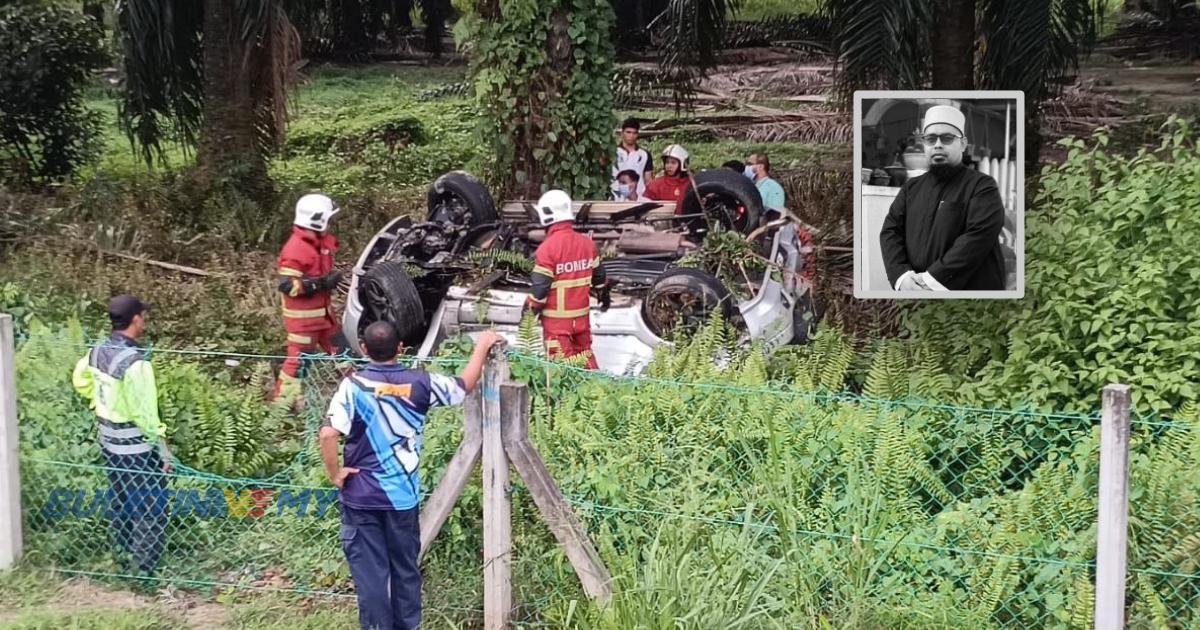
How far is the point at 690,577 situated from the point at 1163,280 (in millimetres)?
2599

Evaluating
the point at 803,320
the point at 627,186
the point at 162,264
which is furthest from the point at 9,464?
the point at 627,186

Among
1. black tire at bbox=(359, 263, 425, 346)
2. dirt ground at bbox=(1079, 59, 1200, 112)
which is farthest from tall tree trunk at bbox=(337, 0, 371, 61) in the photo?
black tire at bbox=(359, 263, 425, 346)

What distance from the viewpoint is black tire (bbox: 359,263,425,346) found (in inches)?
348

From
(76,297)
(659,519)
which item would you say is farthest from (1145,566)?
(76,297)

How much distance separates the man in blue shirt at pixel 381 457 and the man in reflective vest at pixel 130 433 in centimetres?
131

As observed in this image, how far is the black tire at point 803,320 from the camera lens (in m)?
9.10

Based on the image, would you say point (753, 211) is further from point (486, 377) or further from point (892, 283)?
A: point (486, 377)

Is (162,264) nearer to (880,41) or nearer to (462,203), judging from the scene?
(462,203)

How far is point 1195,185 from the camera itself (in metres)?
5.97

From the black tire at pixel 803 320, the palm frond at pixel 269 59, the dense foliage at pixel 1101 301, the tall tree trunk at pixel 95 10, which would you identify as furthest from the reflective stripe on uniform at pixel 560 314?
the tall tree trunk at pixel 95 10

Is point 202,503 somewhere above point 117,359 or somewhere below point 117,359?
below

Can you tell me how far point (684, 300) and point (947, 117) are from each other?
9.88 feet

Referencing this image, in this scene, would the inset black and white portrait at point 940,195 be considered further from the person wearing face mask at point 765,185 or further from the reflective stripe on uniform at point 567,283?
the person wearing face mask at point 765,185

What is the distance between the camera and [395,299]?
8836 millimetres
